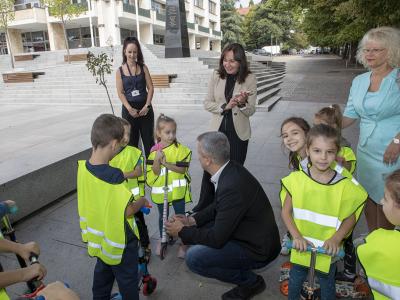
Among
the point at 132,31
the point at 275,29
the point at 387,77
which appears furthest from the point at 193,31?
the point at 387,77

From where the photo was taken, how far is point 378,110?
7.91 ft

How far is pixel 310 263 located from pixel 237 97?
1.79m

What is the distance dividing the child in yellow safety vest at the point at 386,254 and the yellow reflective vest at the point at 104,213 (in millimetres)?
1314

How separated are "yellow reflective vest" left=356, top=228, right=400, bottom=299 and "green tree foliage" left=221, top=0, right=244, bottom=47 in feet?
188

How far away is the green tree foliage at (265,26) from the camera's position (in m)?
60.0

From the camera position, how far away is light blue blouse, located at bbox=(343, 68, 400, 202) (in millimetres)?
2373

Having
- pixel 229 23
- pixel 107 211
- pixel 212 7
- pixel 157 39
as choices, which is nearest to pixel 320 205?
pixel 107 211

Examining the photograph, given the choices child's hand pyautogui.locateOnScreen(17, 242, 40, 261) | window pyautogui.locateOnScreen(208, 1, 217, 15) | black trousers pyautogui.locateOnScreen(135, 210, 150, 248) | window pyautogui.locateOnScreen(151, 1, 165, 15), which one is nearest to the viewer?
child's hand pyautogui.locateOnScreen(17, 242, 40, 261)

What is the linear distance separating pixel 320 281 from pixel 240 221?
0.66 meters

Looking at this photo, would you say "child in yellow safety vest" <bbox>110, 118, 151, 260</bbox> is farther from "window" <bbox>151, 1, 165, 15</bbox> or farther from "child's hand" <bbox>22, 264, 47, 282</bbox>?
"window" <bbox>151, 1, 165, 15</bbox>

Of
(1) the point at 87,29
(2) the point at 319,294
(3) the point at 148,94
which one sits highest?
(1) the point at 87,29

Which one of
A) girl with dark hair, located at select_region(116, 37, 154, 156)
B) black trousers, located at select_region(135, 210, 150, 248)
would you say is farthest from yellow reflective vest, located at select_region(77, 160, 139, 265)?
Result: girl with dark hair, located at select_region(116, 37, 154, 156)

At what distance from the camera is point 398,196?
149cm

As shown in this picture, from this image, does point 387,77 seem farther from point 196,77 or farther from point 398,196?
point 196,77
